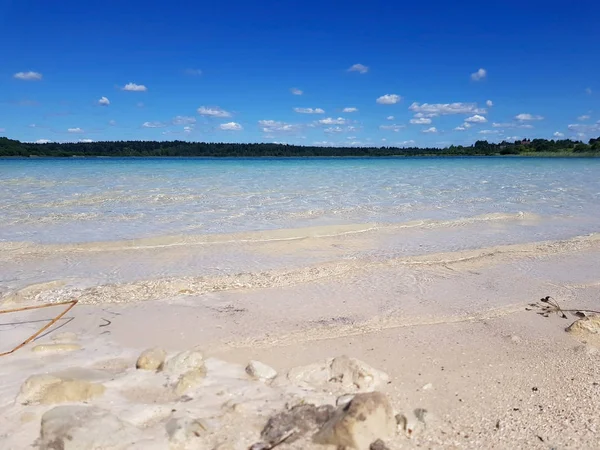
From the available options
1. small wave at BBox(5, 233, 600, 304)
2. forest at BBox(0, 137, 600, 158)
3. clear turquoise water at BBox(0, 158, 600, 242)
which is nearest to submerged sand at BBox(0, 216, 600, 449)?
small wave at BBox(5, 233, 600, 304)

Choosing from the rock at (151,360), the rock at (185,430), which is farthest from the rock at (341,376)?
the rock at (151,360)

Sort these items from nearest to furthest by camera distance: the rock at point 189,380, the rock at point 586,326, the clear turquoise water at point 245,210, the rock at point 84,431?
the rock at point 84,431, the rock at point 189,380, the rock at point 586,326, the clear turquoise water at point 245,210

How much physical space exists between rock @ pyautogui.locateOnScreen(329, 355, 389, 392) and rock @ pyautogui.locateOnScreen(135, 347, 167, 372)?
1.35 meters

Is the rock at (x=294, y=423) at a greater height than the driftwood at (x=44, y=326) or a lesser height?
greater

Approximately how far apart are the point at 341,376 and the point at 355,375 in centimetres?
10

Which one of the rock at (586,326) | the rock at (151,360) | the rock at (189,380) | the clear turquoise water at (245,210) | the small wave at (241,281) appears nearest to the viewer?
the rock at (189,380)

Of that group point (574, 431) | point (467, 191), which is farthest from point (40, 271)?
point (467, 191)

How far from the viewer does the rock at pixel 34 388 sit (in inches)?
119

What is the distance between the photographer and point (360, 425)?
101 inches

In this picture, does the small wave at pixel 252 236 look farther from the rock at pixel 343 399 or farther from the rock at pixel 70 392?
the rock at pixel 343 399

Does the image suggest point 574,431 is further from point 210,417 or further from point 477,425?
point 210,417

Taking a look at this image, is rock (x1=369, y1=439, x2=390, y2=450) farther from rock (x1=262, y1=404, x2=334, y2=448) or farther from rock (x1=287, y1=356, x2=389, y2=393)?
rock (x1=287, y1=356, x2=389, y2=393)

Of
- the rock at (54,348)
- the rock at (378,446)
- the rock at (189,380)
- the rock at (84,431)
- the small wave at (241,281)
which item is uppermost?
the rock at (84,431)

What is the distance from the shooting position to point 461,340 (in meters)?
4.18
